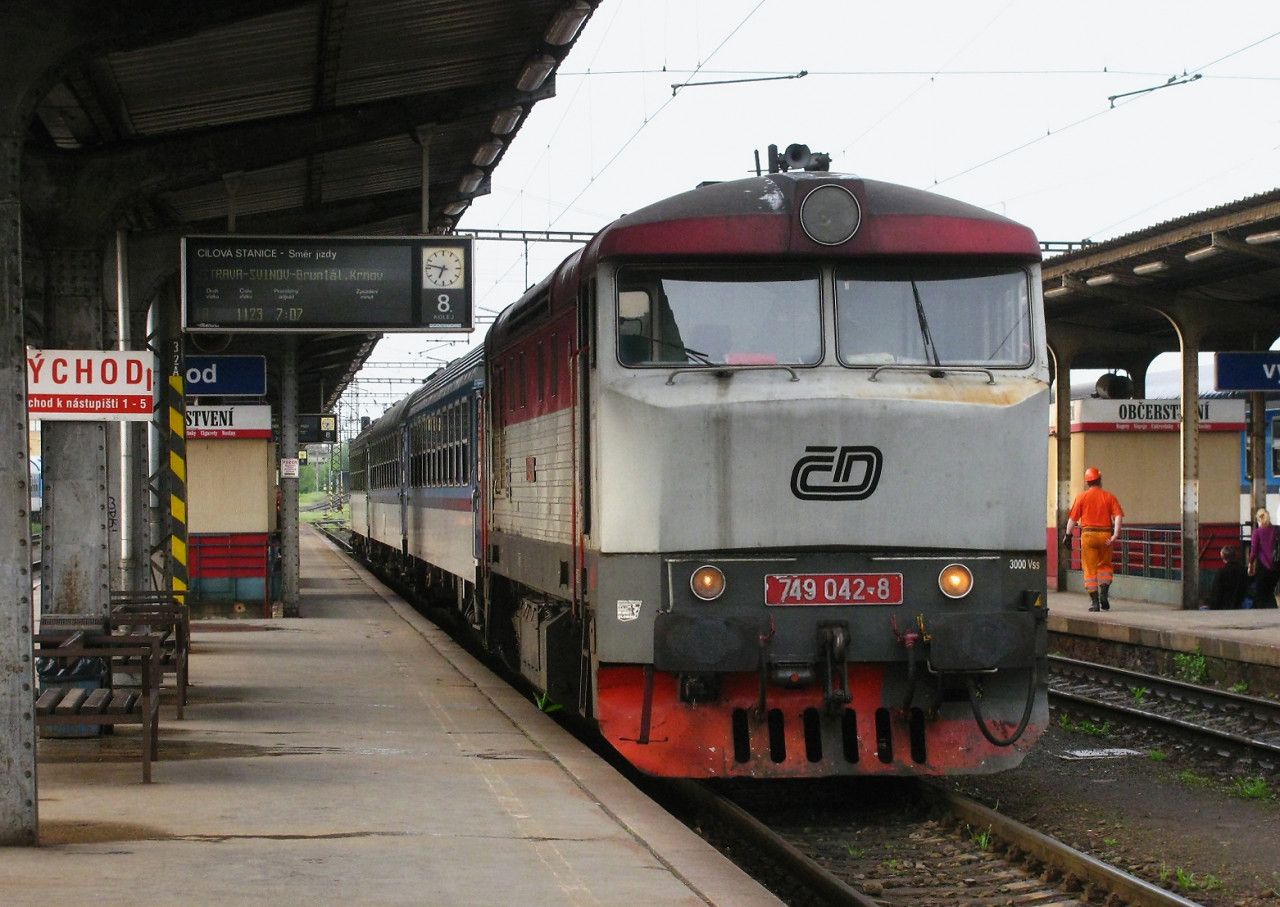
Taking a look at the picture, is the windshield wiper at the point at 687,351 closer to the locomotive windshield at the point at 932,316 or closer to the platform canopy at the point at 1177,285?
the locomotive windshield at the point at 932,316

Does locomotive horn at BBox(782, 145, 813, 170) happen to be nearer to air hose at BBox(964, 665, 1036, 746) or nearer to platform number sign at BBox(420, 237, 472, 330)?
air hose at BBox(964, 665, 1036, 746)

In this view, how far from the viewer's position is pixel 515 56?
41.2ft

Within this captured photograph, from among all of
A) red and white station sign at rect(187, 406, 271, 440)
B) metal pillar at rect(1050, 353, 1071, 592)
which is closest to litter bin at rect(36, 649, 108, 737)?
red and white station sign at rect(187, 406, 271, 440)

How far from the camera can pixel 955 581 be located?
28.9 feet

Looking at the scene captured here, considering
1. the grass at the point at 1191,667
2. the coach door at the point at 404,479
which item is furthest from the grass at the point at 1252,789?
the coach door at the point at 404,479

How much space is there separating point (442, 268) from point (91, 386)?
3.48m

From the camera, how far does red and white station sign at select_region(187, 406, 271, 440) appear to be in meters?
21.7

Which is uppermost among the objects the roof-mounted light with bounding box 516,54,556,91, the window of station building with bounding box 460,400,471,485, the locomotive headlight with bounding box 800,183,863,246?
the roof-mounted light with bounding box 516,54,556,91

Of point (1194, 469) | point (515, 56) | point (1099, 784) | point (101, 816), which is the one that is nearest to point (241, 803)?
Result: point (101, 816)

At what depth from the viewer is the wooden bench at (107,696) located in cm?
856

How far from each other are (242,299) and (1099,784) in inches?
282

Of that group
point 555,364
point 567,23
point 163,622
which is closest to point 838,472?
point 555,364

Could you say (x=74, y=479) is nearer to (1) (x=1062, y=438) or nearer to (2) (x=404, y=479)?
(2) (x=404, y=479)

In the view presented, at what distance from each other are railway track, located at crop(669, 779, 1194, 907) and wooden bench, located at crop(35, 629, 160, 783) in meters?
2.96
